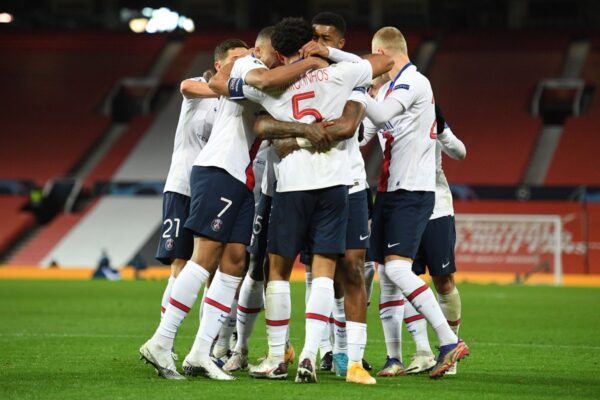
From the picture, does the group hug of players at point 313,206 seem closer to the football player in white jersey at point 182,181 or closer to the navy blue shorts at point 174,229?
the football player in white jersey at point 182,181

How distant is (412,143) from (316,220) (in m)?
1.12

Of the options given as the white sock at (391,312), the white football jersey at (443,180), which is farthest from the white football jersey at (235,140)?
the white football jersey at (443,180)

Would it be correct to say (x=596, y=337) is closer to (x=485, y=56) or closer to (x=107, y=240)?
(x=107, y=240)

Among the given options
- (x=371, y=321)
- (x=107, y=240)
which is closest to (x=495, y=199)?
(x=107, y=240)

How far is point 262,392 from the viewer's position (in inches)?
250

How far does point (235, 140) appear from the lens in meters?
7.26

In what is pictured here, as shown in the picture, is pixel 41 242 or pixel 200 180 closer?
pixel 200 180

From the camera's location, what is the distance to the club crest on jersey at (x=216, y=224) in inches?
280

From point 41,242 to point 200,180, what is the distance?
78.1ft

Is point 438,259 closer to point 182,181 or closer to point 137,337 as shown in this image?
point 182,181

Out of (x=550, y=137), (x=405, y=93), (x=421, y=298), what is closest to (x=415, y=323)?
(x=421, y=298)

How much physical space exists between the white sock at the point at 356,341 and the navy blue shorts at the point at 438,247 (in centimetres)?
117

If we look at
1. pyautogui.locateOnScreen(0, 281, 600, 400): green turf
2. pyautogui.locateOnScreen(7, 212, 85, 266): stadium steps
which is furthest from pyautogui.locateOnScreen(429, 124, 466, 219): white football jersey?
pyautogui.locateOnScreen(7, 212, 85, 266): stadium steps

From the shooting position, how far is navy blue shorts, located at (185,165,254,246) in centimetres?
711
